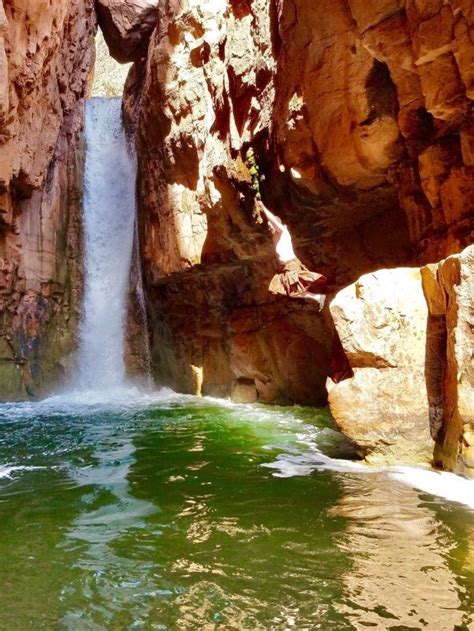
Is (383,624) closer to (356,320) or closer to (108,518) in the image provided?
(108,518)

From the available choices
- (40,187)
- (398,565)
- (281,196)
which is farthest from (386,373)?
(40,187)

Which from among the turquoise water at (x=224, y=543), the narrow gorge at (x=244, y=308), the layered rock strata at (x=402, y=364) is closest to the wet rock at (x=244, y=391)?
the narrow gorge at (x=244, y=308)

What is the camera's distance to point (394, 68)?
7.64 metres

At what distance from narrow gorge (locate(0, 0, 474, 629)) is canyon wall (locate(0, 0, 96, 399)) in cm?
9

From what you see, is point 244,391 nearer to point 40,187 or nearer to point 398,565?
point 40,187

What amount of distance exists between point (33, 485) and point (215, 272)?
31.2ft

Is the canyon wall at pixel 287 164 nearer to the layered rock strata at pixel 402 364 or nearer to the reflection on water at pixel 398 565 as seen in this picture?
the layered rock strata at pixel 402 364

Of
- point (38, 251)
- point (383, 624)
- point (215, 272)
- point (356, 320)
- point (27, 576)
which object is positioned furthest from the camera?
point (38, 251)

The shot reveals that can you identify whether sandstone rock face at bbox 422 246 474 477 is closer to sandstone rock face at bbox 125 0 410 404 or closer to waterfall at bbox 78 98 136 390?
sandstone rock face at bbox 125 0 410 404

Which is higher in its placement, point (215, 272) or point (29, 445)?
point (215, 272)

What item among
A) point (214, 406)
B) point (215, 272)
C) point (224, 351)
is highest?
point (215, 272)

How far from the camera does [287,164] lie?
1036cm

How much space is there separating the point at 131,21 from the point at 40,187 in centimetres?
1014

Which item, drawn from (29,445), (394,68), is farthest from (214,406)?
(394,68)
